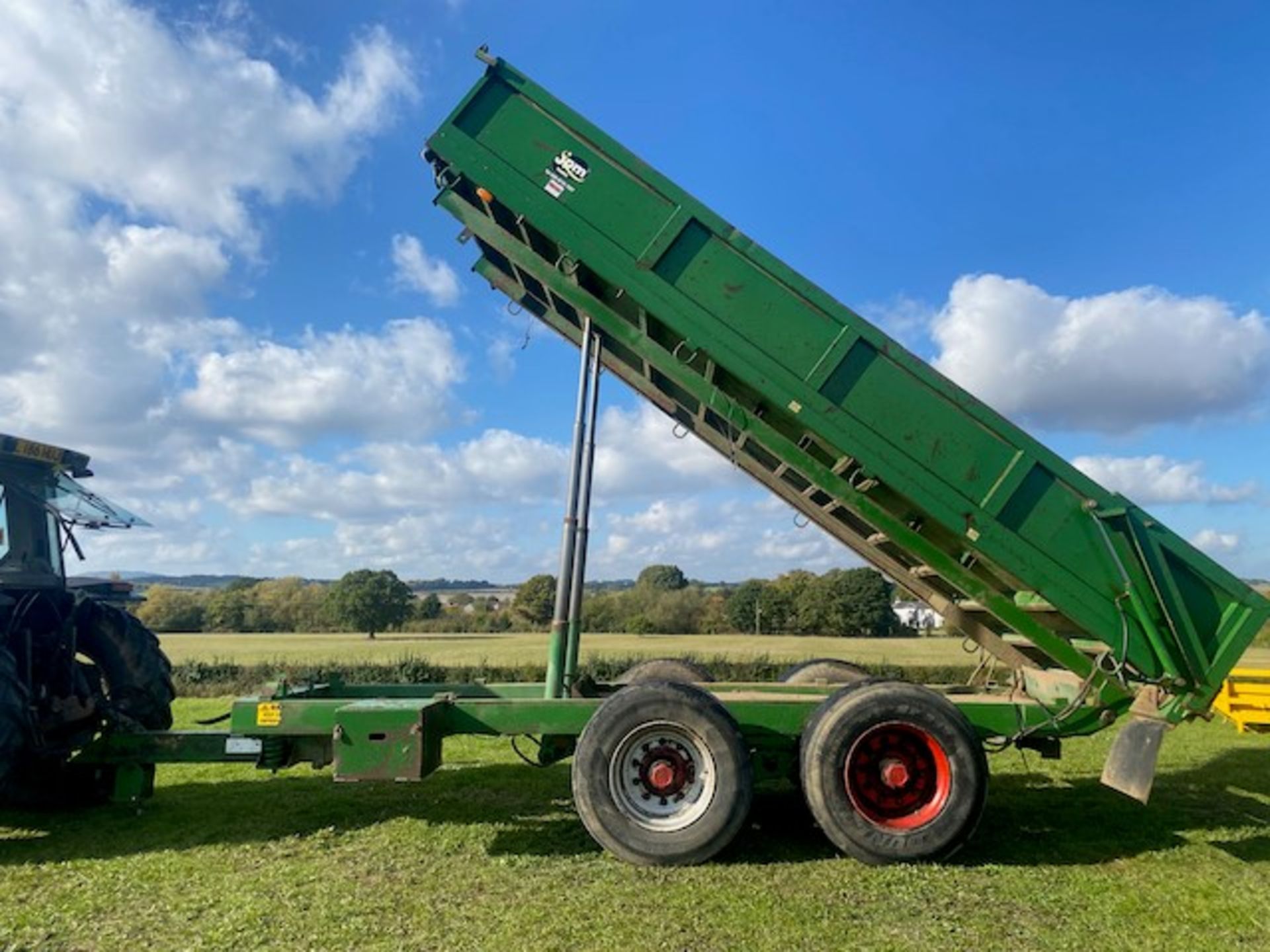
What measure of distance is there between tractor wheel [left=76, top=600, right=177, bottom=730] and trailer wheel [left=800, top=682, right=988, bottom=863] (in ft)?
17.2

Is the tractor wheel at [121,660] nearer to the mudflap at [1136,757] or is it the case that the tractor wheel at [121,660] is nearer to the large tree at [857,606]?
the mudflap at [1136,757]

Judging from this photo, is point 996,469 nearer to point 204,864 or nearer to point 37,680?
point 204,864

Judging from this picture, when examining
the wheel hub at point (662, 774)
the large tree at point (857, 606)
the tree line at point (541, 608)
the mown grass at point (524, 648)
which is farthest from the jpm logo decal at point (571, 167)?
the large tree at point (857, 606)

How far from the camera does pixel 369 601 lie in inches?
1444

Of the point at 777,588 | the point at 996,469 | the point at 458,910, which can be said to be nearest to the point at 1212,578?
the point at 996,469

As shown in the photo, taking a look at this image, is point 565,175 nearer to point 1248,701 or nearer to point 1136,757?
point 1136,757

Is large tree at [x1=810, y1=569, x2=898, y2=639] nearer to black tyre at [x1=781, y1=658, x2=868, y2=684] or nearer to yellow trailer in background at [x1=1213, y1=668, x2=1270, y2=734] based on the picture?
yellow trailer in background at [x1=1213, y1=668, x2=1270, y2=734]

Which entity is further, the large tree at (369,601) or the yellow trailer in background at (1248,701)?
the large tree at (369,601)

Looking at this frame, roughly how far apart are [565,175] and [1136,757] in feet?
16.5

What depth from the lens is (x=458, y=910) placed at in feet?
13.8

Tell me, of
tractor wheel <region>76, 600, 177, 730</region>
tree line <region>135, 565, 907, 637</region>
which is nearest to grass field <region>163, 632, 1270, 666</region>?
tree line <region>135, 565, 907, 637</region>

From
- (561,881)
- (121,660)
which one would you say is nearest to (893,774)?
(561,881)

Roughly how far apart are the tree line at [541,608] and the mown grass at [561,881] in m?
24.6

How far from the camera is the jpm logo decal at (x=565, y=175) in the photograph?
5359 mm
